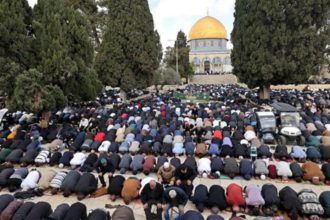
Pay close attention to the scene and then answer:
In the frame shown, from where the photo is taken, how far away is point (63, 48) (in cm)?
1672

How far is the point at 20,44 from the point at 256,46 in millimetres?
17180

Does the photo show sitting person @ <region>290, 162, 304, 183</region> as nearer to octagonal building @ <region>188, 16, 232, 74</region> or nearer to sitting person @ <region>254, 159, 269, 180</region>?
sitting person @ <region>254, 159, 269, 180</region>

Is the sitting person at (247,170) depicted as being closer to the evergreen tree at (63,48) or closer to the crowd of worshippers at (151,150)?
the crowd of worshippers at (151,150)

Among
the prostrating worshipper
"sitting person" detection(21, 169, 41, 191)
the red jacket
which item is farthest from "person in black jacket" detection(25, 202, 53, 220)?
the red jacket

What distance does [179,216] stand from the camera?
704cm

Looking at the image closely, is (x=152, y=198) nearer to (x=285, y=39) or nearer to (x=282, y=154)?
(x=282, y=154)

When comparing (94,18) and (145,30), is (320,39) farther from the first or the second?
(94,18)

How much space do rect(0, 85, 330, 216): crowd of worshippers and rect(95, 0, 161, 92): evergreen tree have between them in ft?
25.8

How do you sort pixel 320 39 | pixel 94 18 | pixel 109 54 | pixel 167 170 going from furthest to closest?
pixel 94 18
pixel 109 54
pixel 320 39
pixel 167 170

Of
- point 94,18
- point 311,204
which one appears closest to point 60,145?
point 311,204

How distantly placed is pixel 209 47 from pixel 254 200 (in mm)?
71287

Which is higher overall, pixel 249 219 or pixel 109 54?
pixel 109 54

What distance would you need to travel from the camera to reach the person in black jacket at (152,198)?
7082mm

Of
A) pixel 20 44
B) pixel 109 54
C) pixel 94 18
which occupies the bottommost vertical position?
pixel 20 44
